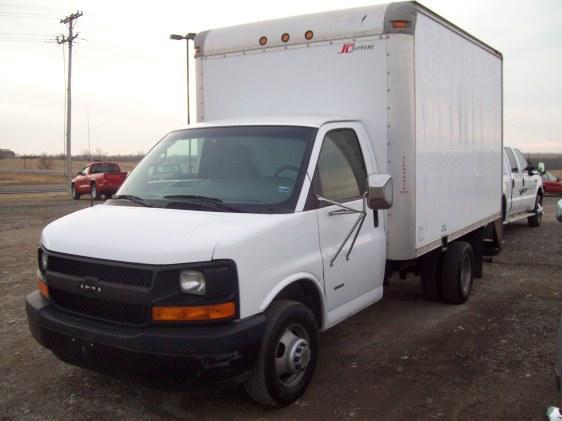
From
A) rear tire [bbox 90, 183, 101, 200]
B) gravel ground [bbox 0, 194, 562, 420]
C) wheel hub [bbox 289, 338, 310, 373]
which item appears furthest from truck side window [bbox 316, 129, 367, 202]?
rear tire [bbox 90, 183, 101, 200]

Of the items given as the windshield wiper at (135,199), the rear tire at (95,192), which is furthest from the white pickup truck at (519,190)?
the rear tire at (95,192)

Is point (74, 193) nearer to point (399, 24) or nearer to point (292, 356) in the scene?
point (399, 24)

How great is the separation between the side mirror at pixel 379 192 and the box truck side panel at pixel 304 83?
1189 millimetres

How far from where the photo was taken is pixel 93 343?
371 cm

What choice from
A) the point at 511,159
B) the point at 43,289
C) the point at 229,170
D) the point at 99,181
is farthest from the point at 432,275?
the point at 99,181

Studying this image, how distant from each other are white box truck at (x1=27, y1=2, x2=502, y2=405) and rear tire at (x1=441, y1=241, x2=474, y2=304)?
0.08 feet

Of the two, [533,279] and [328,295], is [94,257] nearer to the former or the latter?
[328,295]

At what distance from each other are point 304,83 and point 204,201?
2027 mm

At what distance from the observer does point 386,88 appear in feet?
17.6

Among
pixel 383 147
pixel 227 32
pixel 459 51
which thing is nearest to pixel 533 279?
pixel 459 51

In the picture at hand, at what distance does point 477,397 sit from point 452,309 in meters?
2.52

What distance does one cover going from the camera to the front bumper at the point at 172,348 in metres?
3.51

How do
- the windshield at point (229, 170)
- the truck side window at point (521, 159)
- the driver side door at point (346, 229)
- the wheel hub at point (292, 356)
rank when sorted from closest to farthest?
1. the wheel hub at point (292, 356)
2. the windshield at point (229, 170)
3. the driver side door at point (346, 229)
4. the truck side window at point (521, 159)

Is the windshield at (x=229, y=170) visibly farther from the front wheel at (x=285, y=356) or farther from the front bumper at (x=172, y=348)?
the front bumper at (x=172, y=348)
